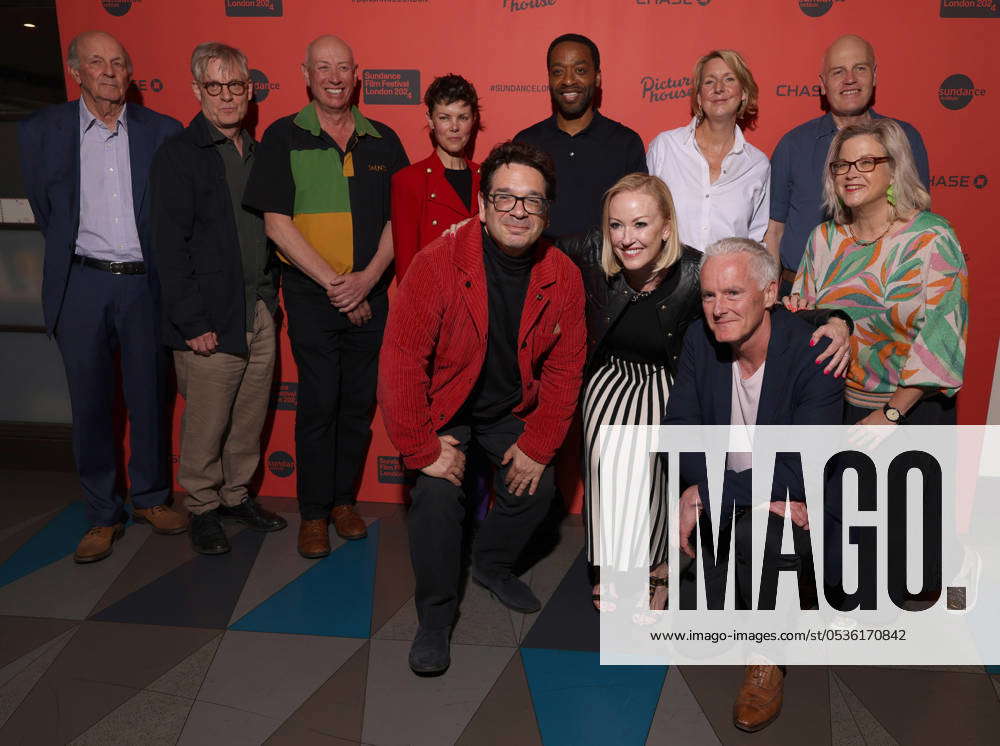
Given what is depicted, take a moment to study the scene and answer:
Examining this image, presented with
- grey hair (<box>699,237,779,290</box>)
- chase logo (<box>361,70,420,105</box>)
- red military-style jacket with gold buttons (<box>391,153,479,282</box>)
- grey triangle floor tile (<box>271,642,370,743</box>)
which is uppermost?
chase logo (<box>361,70,420,105</box>)

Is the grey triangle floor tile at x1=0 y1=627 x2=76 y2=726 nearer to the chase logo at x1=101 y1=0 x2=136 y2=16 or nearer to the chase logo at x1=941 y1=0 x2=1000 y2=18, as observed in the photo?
the chase logo at x1=101 y1=0 x2=136 y2=16

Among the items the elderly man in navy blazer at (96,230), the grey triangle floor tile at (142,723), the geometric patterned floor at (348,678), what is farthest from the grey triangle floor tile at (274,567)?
the elderly man in navy blazer at (96,230)

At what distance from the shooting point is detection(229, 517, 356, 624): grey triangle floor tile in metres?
2.85

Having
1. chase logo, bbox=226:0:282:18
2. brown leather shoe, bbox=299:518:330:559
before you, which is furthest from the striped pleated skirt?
→ chase logo, bbox=226:0:282:18

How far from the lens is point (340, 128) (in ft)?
10.2

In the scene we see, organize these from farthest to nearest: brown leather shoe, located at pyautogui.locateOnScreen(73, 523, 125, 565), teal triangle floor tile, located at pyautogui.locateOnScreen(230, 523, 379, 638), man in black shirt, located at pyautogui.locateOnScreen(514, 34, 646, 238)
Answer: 1. brown leather shoe, located at pyautogui.locateOnScreen(73, 523, 125, 565)
2. man in black shirt, located at pyautogui.locateOnScreen(514, 34, 646, 238)
3. teal triangle floor tile, located at pyautogui.locateOnScreen(230, 523, 379, 638)

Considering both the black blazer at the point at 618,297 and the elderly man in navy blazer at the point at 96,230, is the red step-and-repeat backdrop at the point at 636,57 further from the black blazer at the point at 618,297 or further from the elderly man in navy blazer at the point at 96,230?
the black blazer at the point at 618,297

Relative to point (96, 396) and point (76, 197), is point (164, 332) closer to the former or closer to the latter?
point (96, 396)

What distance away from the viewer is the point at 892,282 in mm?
2369

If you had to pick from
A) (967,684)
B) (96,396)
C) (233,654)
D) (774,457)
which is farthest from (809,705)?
(96,396)

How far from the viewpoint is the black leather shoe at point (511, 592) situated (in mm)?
2793

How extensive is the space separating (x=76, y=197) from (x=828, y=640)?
3399 mm

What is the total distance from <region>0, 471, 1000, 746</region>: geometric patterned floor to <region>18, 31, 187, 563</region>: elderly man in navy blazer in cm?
56

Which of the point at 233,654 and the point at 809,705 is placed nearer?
the point at 809,705
